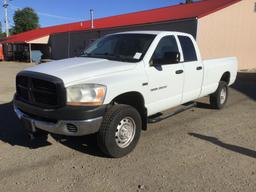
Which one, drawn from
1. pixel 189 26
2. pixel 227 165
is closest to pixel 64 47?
pixel 189 26

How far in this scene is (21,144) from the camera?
5168 millimetres

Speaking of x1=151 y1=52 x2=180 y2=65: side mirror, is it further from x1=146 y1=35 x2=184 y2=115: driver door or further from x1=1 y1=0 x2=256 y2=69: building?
x1=1 y1=0 x2=256 y2=69: building

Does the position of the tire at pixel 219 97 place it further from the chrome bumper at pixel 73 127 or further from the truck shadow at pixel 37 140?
the chrome bumper at pixel 73 127

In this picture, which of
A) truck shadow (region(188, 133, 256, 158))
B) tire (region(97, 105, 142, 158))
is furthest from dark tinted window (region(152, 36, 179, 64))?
truck shadow (region(188, 133, 256, 158))

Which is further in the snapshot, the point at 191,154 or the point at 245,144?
the point at 245,144

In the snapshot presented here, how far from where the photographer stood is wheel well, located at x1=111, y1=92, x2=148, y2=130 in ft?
15.5

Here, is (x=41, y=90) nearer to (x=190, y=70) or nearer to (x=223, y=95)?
(x=190, y=70)

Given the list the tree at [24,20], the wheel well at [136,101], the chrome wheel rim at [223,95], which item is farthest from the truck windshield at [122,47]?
the tree at [24,20]

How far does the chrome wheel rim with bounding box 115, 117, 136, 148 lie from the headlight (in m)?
0.67

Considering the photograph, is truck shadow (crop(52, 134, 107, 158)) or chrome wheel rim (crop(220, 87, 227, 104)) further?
chrome wheel rim (crop(220, 87, 227, 104))

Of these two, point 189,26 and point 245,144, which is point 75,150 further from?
point 189,26

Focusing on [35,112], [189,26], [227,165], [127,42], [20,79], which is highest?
[189,26]

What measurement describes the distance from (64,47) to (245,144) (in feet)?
93.5

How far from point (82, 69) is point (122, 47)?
4.34 ft
